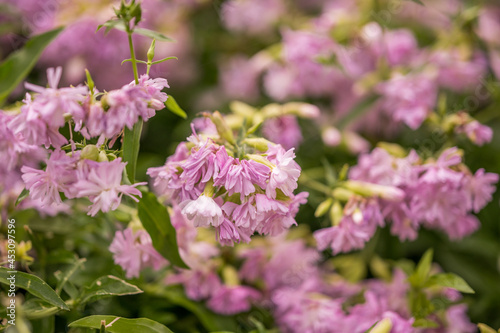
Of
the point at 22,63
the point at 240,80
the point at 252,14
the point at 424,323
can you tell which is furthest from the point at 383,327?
the point at 252,14

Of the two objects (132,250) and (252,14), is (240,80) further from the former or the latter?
(132,250)

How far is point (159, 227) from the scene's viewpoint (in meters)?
0.62

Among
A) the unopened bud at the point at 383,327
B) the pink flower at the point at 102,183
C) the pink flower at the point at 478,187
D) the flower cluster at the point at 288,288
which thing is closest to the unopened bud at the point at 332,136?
the flower cluster at the point at 288,288

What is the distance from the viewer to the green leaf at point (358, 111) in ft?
3.18

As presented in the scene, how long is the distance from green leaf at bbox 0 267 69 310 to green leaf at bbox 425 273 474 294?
19.6 inches

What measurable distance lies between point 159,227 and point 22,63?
0.30 metres

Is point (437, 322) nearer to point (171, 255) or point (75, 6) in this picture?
Answer: point (171, 255)

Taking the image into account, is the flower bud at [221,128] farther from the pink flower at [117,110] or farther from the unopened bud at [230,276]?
the unopened bud at [230,276]

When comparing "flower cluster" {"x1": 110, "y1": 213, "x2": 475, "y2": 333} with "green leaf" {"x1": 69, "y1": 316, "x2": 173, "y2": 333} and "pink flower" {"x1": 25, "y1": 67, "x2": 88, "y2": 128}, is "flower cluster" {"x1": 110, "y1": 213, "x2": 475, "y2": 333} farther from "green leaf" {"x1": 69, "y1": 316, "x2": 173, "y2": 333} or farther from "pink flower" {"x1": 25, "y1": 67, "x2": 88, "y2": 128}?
"pink flower" {"x1": 25, "y1": 67, "x2": 88, "y2": 128}

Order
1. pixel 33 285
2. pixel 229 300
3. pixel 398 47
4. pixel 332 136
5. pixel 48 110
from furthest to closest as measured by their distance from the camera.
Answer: pixel 398 47, pixel 332 136, pixel 229 300, pixel 33 285, pixel 48 110

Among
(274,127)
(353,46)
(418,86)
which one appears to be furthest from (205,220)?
(353,46)

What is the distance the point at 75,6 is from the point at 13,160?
2.05 ft

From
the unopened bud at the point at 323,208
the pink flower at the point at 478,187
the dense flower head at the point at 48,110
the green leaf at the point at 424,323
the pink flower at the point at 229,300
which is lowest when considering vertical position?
the green leaf at the point at 424,323

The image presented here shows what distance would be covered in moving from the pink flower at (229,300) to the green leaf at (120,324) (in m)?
0.20
